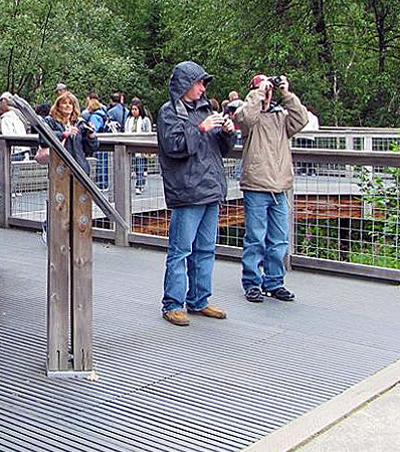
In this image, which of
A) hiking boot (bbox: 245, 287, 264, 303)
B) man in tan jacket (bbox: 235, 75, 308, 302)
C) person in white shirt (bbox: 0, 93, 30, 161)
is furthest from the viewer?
person in white shirt (bbox: 0, 93, 30, 161)

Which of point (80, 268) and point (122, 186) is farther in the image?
point (122, 186)

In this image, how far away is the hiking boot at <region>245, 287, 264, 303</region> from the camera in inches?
286

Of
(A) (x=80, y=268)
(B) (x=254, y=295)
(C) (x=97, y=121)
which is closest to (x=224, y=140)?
(B) (x=254, y=295)

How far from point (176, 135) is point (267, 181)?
114cm

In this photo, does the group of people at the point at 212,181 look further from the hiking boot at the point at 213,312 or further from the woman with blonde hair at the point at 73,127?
the woman with blonde hair at the point at 73,127

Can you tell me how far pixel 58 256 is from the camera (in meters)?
5.31

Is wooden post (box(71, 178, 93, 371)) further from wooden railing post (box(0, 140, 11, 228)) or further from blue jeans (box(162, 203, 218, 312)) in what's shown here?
wooden railing post (box(0, 140, 11, 228))

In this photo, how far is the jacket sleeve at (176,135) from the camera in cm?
625

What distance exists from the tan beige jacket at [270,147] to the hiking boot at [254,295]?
803 millimetres

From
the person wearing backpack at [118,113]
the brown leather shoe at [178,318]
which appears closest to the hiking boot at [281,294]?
the brown leather shoe at [178,318]

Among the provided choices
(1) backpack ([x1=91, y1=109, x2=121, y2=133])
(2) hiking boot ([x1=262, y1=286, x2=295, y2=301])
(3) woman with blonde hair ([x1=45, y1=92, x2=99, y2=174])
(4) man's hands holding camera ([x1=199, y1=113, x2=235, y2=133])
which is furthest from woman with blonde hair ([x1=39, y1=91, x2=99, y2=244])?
(1) backpack ([x1=91, y1=109, x2=121, y2=133])

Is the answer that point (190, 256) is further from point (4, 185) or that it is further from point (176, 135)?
point (4, 185)

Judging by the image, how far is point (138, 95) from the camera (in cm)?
3409

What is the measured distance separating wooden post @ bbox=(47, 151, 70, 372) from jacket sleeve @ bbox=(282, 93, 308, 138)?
2504 millimetres
